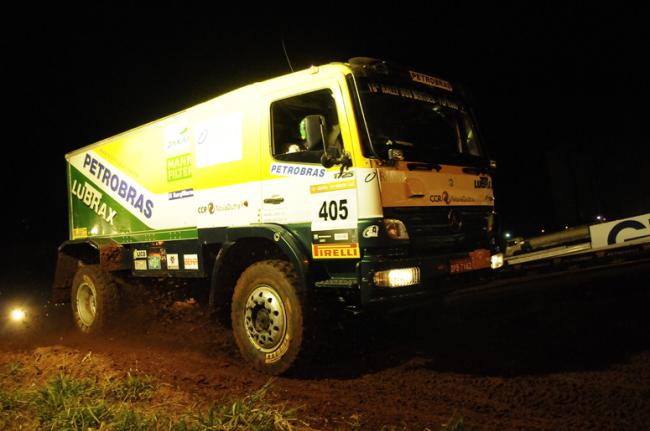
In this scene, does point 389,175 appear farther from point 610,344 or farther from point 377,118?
point 610,344

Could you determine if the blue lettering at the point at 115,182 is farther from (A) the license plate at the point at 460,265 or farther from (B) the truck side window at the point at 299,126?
(A) the license plate at the point at 460,265

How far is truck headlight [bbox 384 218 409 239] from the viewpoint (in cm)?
443

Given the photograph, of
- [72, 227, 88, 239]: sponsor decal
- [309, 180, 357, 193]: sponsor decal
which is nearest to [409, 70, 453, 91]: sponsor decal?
[309, 180, 357, 193]: sponsor decal

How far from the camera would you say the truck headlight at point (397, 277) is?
14.2 ft

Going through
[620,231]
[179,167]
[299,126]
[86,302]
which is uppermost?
[299,126]

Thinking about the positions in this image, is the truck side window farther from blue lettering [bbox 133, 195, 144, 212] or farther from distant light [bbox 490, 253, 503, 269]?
blue lettering [bbox 133, 195, 144, 212]

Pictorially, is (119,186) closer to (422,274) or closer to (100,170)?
(100,170)

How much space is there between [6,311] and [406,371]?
329 inches

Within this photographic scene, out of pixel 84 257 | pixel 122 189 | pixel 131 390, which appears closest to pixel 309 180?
pixel 131 390

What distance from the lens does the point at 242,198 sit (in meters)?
5.48

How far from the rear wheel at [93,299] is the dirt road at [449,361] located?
276 millimetres

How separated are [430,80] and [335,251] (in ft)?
7.35

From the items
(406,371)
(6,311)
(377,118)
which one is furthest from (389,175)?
(6,311)

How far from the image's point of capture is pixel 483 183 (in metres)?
5.52
